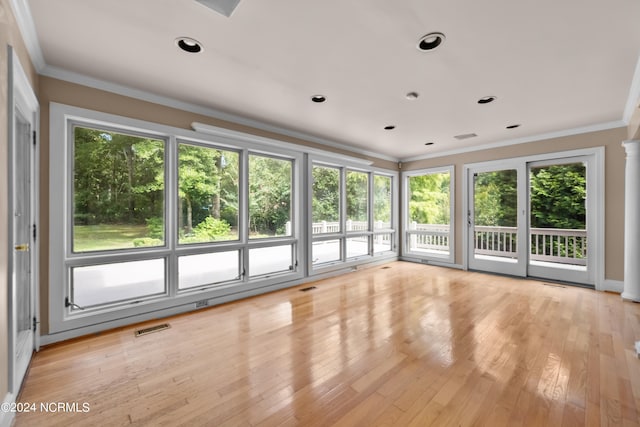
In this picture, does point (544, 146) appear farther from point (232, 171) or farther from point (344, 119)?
point (232, 171)

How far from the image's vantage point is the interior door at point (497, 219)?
4.86 m

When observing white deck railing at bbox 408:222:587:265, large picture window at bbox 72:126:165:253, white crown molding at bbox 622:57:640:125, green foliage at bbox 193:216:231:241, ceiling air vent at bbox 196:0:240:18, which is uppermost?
ceiling air vent at bbox 196:0:240:18

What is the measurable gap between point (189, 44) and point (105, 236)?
6.99 ft

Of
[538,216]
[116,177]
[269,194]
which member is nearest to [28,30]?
[116,177]

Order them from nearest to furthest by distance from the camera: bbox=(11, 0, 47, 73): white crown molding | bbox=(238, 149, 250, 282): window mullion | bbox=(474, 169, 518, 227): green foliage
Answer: bbox=(11, 0, 47, 73): white crown molding
bbox=(238, 149, 250, 282): window mullion
bbox=(474, 169, 518, 227): green foliage

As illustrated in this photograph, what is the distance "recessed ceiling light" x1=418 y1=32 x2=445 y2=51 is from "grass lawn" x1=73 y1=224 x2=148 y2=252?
3332mm

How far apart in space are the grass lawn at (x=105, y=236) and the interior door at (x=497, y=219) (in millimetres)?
5647

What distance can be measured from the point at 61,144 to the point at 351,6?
110 inches

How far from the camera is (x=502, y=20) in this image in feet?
6.09

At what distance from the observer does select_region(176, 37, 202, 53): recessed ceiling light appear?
81.9 inches

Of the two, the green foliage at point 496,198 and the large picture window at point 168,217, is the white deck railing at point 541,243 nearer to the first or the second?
the green foliage at point 496,198

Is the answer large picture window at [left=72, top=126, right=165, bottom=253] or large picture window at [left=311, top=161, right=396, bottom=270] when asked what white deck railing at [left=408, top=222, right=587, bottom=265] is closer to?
large picture window at [left=311, top=161, right=396, bottom=270]

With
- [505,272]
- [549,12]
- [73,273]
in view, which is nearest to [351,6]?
[549,12]

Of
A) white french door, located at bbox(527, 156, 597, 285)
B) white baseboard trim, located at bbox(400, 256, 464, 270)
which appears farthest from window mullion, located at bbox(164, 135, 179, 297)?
white french door, located at bbox(527, 156, 597, 285)
